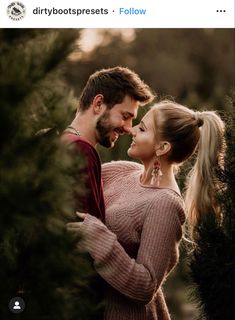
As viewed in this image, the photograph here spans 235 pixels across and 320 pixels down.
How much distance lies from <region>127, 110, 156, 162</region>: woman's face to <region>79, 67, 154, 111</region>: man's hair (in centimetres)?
11

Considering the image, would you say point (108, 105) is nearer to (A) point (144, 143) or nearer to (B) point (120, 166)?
(A) point (144, 143)

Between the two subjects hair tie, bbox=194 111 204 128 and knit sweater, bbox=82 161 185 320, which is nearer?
knit sweater, bbox=82 161 185 320

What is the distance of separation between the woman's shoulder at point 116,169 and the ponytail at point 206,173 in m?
0.37

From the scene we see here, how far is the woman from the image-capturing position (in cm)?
278

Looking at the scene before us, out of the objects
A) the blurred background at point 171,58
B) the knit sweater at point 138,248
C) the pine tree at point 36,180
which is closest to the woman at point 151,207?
the knit sweater at point 138,248

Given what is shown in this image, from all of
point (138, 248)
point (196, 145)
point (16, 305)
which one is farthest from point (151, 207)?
point (16, 305)

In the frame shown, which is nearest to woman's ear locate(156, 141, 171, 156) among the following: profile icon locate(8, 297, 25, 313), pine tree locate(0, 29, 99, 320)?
pine tree locate(0, 29, 99, 320)

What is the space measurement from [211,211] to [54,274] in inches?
51.4

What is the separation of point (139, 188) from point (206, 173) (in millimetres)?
303

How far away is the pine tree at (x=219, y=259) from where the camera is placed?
2663 mm

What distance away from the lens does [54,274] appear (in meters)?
1.72

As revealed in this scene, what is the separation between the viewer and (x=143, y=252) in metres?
2.92

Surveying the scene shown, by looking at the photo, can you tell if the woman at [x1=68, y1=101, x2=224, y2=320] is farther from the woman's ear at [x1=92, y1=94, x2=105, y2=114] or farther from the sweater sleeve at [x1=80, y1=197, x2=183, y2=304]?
the woman's ear at [x1=92, y1=94, x2=105, y2=114]

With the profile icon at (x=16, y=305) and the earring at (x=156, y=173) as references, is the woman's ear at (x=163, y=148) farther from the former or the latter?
A: the profile icon at (x=16, y=305)
